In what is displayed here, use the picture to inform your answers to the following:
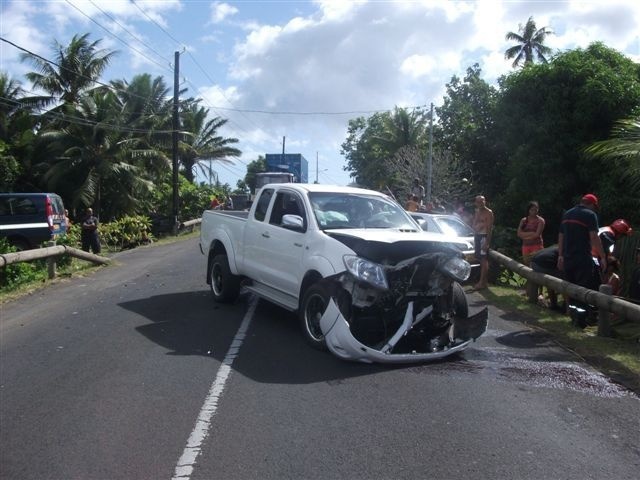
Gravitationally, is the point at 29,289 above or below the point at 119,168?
below

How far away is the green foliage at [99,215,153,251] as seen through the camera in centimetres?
2320

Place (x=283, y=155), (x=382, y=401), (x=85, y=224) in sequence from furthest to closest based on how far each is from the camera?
(x=283, y=155) < (x=85, y=224) < (x=382, y=401)

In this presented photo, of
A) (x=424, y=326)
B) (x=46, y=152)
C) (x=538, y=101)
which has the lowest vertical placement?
(x=424, y=326)

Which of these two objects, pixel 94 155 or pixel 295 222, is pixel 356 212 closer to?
pixel 295 222

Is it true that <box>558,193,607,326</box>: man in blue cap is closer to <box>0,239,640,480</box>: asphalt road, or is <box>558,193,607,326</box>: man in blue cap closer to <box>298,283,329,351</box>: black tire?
<box>0,239,640,480</box>: asphalt road

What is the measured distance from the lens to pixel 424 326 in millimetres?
6867

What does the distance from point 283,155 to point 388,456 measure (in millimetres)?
43392

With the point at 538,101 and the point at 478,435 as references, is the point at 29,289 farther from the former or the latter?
the point at 538,101

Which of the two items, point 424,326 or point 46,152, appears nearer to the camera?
point 424,326

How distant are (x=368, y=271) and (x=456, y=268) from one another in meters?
1.02

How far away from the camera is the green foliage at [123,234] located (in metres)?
23.2

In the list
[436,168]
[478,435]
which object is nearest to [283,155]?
[436,168]

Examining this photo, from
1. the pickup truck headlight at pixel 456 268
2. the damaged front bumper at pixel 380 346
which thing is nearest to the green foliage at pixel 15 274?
the damaged front bumper at pixel 380 346

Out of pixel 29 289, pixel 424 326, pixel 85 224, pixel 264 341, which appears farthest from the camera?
pixel 85 224
